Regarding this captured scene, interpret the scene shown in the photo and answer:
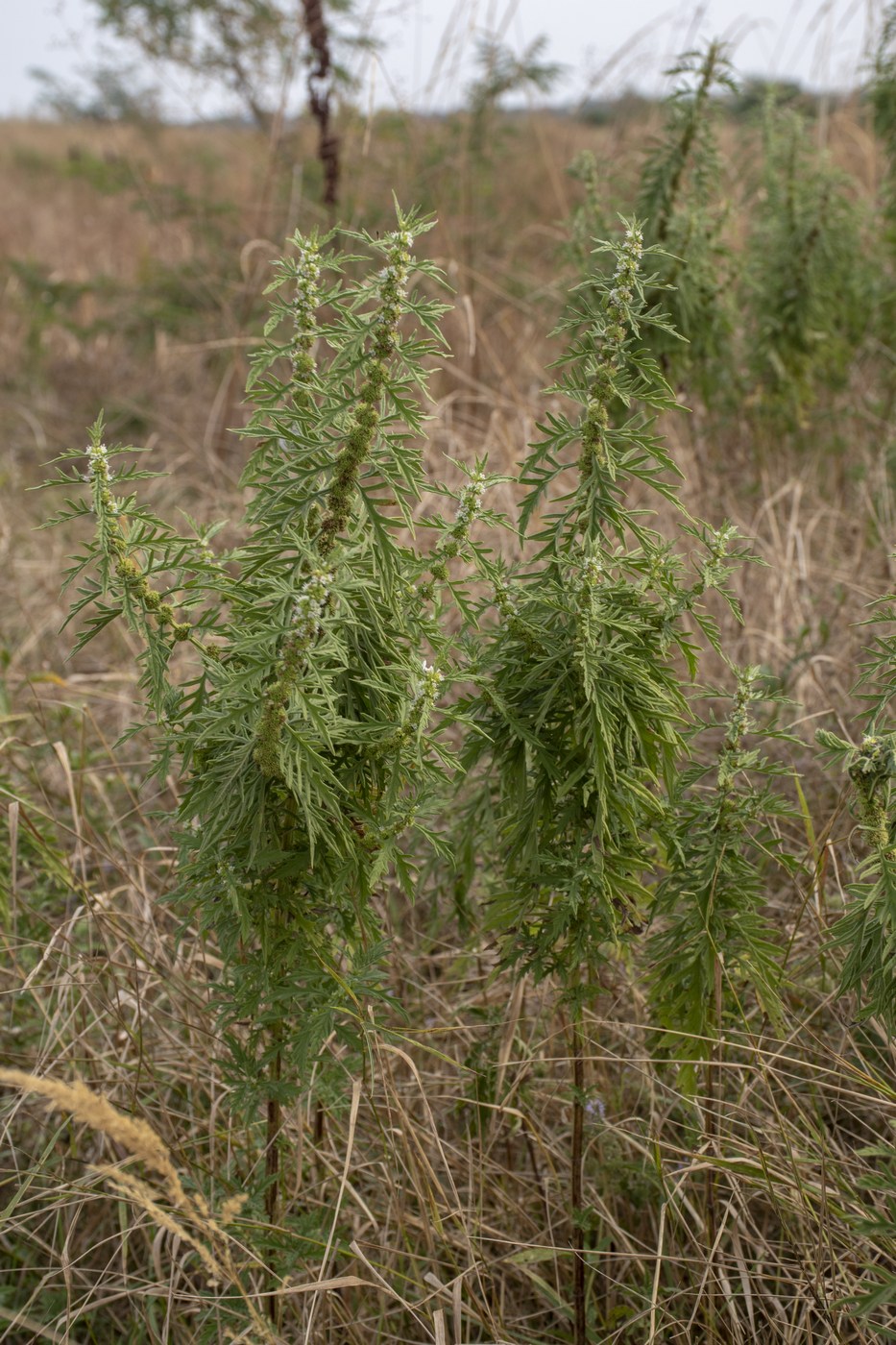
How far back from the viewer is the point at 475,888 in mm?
2533

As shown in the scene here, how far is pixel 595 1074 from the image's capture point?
2166 millimetres

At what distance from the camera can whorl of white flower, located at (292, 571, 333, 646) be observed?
46.6 inches

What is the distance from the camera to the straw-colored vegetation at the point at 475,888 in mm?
1374

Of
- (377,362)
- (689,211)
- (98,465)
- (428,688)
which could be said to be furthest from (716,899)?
(689,211)

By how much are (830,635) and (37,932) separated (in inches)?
97.1

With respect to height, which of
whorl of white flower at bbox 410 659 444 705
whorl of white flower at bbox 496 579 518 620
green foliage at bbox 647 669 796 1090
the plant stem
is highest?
whorl of white flower at bbox 496 579 518 620

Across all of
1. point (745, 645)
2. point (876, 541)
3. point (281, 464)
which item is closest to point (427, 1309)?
point (281, 464)

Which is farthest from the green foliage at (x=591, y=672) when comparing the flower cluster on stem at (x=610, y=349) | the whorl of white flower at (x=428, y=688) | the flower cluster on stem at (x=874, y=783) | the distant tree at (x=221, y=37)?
A: the distant tree at (x=221, y=37)

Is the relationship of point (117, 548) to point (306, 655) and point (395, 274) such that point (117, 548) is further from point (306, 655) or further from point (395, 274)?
point (395, 274)

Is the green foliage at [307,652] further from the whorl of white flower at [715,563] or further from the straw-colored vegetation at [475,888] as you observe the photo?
the whorl of white flower at [715,563]

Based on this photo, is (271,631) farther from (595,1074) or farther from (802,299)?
(802,299)

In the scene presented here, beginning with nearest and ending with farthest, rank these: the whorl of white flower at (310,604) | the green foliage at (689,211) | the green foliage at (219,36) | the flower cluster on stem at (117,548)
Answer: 1. the whorl of white flower at (310,604)
2. the flower cluster on stem at (117,548)
3. the green foliage at (689,211)
4. the green foliage at (219,36)

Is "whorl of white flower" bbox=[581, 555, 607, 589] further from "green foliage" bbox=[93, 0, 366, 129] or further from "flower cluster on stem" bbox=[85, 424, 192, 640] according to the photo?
"green foliage" bbox=[93, 0, 366, 129]

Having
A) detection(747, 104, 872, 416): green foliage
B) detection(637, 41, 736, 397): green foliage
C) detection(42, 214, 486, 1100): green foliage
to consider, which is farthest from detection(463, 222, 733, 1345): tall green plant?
detection(747, 104, 872, 416): green foliage
